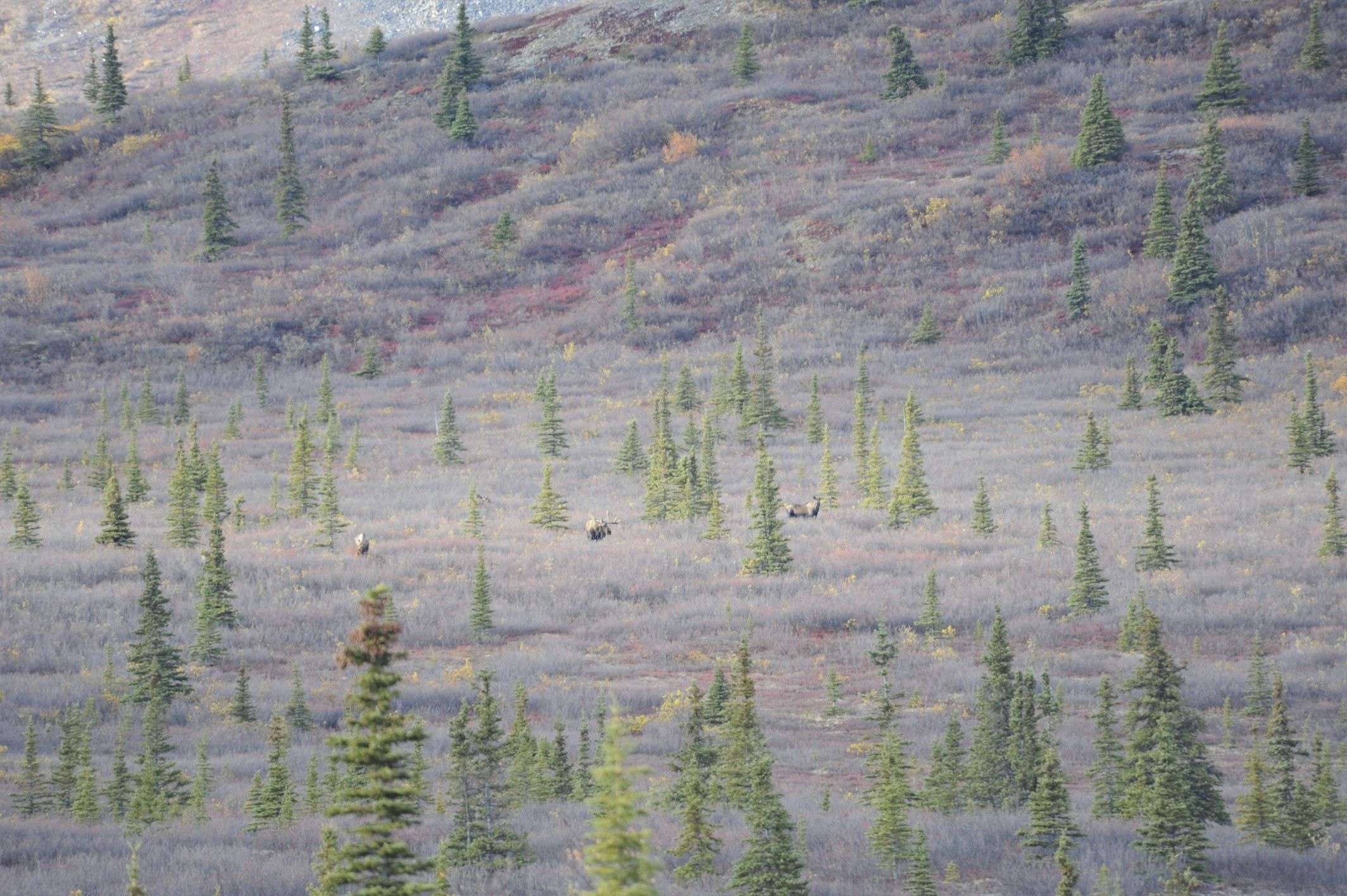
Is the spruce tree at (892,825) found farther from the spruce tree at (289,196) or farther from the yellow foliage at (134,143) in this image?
the yellow foliage at (134,143)

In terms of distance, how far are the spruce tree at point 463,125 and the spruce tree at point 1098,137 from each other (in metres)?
33.1

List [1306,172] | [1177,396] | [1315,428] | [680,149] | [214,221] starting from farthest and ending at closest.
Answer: [680,149], [214,221], [1306,172], [1177,396], [1315,428]

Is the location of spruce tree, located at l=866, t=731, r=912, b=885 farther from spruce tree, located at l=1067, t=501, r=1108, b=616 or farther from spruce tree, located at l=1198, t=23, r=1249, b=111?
spruce tree, located at l=1198, t=23, r=1249, b=111

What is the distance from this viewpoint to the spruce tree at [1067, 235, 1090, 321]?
45594 millimetres

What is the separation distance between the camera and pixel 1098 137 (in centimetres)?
5472

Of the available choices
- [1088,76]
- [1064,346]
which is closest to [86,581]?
[1064,346]

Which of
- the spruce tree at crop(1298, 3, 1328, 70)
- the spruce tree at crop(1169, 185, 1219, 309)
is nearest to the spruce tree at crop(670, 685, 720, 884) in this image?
the spruce tree at crop(1169, 185, 1219, 309)

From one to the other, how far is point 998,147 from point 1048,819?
51834 millimetres

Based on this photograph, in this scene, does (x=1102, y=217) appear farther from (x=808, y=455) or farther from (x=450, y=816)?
(x=450, y=816)

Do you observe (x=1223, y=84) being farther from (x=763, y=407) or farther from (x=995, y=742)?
(x=995, y=742)

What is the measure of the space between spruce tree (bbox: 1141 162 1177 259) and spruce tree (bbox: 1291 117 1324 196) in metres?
6.18

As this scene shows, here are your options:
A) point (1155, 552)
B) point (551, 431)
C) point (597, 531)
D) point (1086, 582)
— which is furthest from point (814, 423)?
point (1086, 582)

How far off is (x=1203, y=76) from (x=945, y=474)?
1636 inches

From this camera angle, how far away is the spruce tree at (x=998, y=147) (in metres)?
57.5
